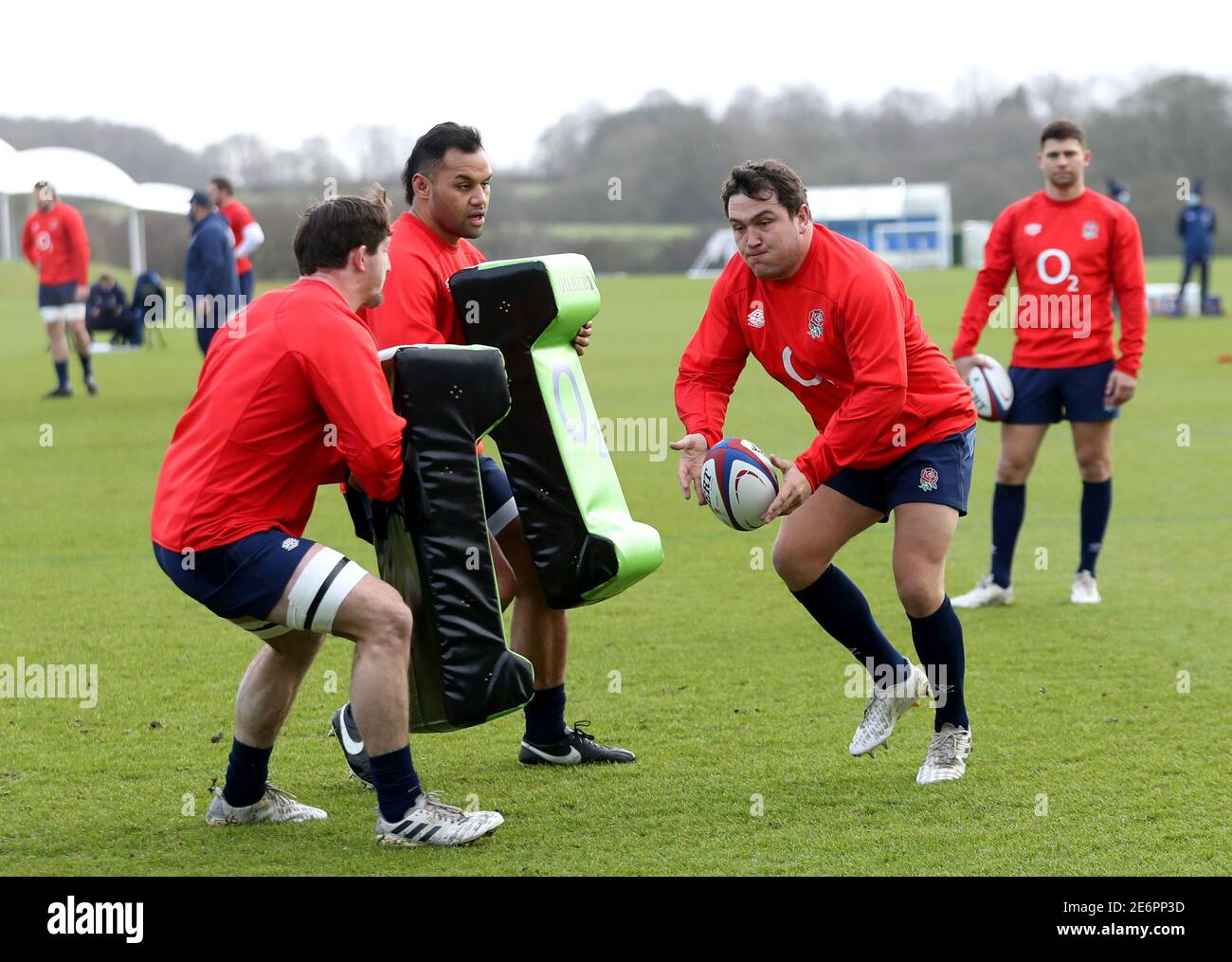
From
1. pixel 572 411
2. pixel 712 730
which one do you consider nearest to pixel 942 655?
pixel 712 730

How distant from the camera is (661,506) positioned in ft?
36.4

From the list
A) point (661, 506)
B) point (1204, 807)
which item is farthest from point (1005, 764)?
point (661, 506)

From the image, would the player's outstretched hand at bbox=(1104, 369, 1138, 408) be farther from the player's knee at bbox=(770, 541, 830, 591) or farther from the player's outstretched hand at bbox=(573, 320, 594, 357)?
the player's outstretched hand at bbox=(573, 320, 594, 357)

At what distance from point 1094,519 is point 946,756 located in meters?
3.34

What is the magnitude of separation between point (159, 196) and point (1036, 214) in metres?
26.8

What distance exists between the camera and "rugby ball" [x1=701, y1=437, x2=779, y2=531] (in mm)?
4930

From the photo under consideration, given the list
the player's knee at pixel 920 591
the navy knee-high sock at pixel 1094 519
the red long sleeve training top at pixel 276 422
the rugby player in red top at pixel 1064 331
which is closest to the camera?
the red long sleeve training top at pixel 276 422

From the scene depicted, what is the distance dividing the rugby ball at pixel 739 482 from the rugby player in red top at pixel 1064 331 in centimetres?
312

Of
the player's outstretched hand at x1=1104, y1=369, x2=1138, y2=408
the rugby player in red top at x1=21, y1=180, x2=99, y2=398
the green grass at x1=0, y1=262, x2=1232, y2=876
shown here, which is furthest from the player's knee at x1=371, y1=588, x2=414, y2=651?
the rugby player in red top at x1=21, y1=180, x2=99, y2=398

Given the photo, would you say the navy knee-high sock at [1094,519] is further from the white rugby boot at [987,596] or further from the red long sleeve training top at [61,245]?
the red long sleeve training top at [61,245]

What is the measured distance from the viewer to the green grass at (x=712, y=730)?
4352 millimetres

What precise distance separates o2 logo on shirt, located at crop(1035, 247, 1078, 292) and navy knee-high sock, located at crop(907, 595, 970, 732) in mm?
3188

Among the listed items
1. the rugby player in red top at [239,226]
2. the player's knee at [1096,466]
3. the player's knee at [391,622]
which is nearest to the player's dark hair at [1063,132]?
the player's knee at [1096,466]

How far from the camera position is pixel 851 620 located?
5.31 metres
